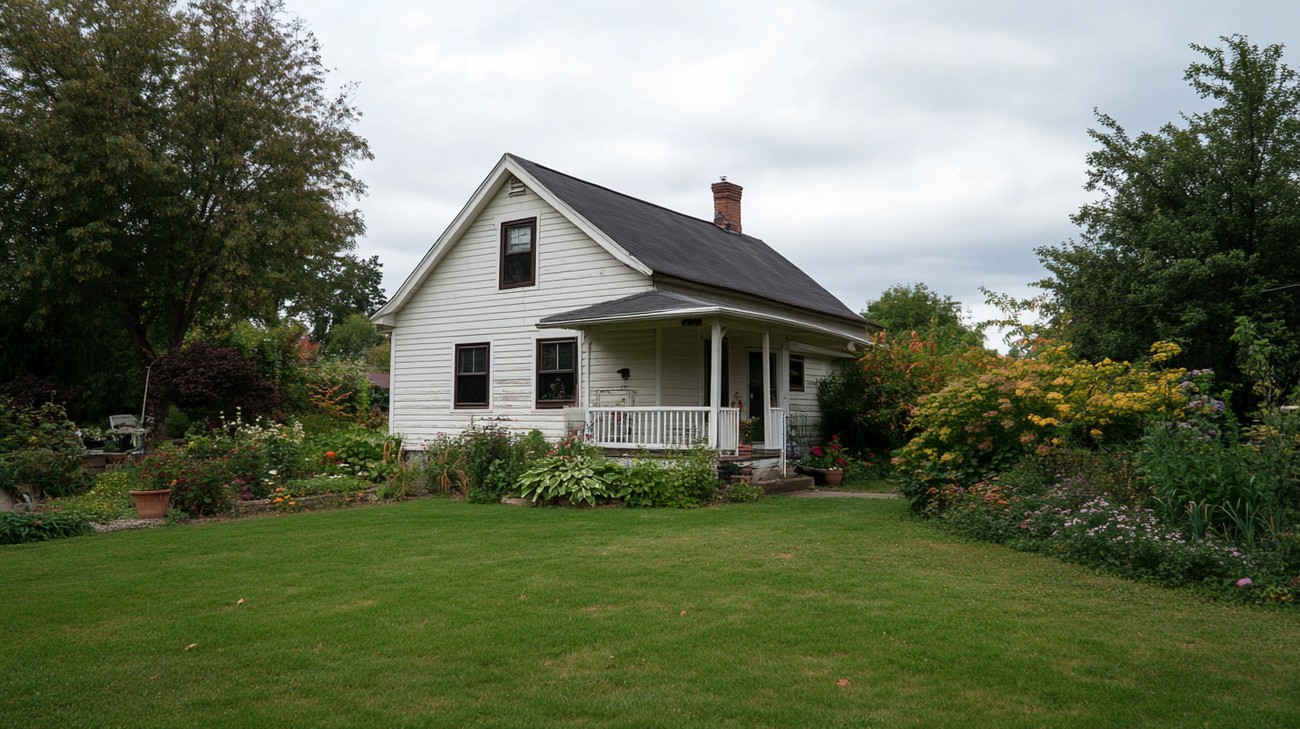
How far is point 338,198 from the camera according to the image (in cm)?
2414

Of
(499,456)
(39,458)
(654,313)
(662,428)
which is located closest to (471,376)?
(499,456)

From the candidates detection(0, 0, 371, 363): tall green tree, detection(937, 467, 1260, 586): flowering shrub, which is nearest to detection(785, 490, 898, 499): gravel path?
detection(937, 467, 1260, 586): flowering shrub

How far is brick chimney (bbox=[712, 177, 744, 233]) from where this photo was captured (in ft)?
77.5

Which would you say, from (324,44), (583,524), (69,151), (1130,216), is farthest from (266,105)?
(1130,216)

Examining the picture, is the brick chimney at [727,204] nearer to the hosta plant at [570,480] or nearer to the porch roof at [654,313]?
the porch roof at [654,313]

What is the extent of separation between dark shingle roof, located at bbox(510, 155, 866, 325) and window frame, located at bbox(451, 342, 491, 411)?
143 inches

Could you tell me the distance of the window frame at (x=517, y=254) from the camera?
652 inches

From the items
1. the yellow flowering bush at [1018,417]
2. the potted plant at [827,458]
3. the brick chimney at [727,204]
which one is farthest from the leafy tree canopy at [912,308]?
the yellow flowering bush at [1018,417]

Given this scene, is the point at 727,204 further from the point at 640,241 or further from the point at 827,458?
the point at 827,458

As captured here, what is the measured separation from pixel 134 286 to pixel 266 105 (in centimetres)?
578

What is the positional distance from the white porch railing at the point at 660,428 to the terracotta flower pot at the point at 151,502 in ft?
20.7

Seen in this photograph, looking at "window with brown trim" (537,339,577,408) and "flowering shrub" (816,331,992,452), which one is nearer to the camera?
"window with brown trim" (537,339,577,408)

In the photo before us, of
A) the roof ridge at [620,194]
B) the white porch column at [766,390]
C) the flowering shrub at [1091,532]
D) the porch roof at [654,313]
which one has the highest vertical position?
the roof ridge at [620,194]

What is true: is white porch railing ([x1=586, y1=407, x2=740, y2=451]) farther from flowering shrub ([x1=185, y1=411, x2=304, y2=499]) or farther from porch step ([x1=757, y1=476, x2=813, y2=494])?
flowering shrub ([x1=185, y1=411, x2=304, y2=499])
